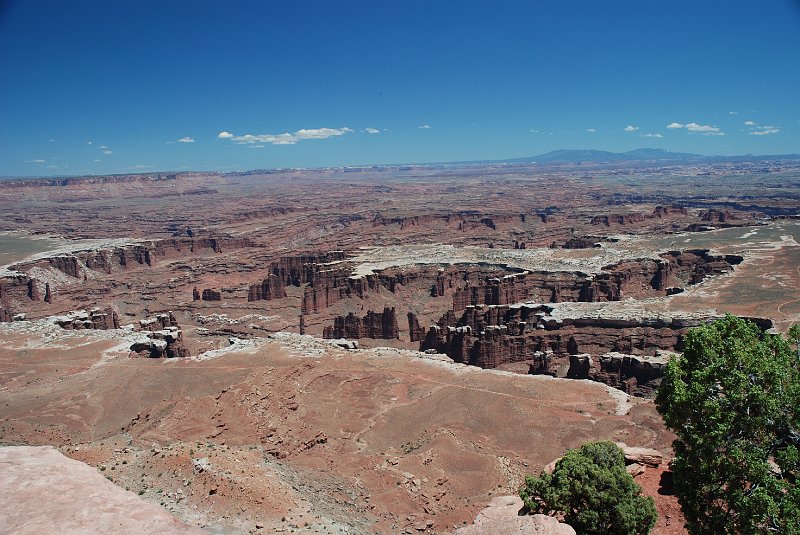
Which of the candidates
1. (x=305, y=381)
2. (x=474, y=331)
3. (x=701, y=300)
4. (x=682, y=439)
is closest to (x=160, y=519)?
(x=682, y=439)

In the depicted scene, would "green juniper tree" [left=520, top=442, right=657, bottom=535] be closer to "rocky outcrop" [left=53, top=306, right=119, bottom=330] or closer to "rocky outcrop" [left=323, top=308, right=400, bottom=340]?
"rocky outcrop" [left=323, top=308, right=400, bottom=340]

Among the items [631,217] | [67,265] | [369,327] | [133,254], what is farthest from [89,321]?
[631,217]

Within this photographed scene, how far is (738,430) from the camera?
1348cm

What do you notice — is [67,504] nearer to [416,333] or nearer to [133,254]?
[416,333]

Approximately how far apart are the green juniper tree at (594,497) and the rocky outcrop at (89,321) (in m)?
55.5

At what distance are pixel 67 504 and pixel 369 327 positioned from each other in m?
52.0

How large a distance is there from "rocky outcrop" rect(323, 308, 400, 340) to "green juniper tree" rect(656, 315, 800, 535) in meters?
48.4

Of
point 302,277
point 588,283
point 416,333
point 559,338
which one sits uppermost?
point 588,283

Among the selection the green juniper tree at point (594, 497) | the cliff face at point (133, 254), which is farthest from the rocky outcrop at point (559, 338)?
the cliff face at point (133, 254)

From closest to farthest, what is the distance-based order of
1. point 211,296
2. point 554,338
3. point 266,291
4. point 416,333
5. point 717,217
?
point 554,338
point 416,333
point 211,296
point 266,291
point 717,217

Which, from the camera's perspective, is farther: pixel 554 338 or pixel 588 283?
pixel 588 283

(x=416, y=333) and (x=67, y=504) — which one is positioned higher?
(x=67, y=504)

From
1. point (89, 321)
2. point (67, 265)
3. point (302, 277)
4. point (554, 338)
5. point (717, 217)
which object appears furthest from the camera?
point (717, 217)


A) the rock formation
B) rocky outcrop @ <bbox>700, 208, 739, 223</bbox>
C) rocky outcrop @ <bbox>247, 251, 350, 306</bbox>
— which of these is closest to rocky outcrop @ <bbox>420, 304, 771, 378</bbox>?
the rock formation
